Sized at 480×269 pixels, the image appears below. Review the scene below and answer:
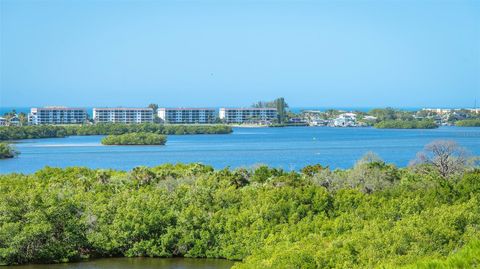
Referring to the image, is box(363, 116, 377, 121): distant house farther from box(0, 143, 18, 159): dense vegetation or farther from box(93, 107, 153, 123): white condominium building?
box(0, 143, 18, 159): dense vegetation

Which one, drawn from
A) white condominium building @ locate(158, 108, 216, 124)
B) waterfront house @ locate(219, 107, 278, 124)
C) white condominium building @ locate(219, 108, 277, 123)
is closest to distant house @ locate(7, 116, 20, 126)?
white condominium building @ locate(158, 108, 216, 124)

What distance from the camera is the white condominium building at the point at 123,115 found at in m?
170

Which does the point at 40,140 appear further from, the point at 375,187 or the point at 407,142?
the point at 375,187

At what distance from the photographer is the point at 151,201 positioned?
111 feet

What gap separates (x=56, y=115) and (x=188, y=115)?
90.1ft

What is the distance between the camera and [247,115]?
188m

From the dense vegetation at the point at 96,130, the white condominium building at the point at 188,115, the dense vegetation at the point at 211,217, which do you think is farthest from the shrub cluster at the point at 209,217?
the white condominium building at the point at 188,115

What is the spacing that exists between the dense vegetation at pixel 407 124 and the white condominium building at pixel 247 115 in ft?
86.0

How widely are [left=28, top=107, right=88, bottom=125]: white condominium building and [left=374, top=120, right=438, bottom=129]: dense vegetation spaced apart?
2395 inches

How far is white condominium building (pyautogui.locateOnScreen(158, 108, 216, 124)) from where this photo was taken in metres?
175

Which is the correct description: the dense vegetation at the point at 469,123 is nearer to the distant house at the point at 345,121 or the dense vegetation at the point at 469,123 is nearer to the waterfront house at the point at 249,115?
the distant house at the point at 345,121

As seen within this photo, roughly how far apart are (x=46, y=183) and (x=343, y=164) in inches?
1608

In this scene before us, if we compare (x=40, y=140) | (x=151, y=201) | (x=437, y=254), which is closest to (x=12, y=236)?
(x=151, y=201)

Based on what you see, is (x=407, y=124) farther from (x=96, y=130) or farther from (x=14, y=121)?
(x=14, y=121)
